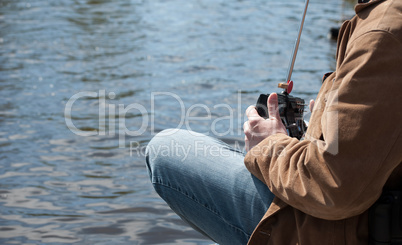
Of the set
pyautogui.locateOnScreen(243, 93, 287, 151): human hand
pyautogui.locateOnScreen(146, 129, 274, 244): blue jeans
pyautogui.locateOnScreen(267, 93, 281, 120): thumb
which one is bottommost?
pyautogui.locateOnScreen(146, 129, 274, 244): blue jeans

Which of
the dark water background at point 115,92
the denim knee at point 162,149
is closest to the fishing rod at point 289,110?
the denim knee at point 162,149

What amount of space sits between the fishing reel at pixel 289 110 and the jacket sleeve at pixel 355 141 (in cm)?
33

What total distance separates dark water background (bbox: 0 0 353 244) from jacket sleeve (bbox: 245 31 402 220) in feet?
5.26

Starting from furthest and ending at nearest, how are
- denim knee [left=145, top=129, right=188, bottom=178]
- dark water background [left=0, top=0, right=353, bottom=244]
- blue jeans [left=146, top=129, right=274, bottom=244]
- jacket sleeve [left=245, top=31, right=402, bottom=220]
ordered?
dark water background [left=0, top=0, right=353, bottom=244] → denim knee [left=145, top=129, right=188, bottom=178] → blue jeans [left=146, top=129, right=274, bottom=244] → jacket sleeve [left=245, top=31, right=402, bottom=220]

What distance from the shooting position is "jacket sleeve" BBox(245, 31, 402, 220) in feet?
4.76

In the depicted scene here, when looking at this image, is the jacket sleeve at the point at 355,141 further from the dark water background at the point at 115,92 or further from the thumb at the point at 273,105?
the dark water background at the point at 115,92

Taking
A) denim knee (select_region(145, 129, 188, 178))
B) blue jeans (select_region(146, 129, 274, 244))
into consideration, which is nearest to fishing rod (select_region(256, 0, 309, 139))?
blue jeans (select_region(146, 129, 274, 244))

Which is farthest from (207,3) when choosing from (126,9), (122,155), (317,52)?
(122,155)

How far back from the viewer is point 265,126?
73.2 inches

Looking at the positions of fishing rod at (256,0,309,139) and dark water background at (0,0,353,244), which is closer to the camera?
fishing rod at (256,0,309,139)

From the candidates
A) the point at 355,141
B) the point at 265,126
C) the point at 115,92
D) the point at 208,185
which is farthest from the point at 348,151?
the point at 115,92

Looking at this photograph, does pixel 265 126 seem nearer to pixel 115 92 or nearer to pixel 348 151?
pixel 348 151

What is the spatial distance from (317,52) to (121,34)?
3094 millimetres

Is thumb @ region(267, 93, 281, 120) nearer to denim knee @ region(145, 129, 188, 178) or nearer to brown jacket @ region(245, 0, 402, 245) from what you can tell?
brown jacket @ region(245, 0, 402, 245)
